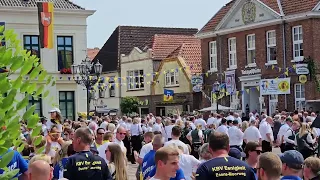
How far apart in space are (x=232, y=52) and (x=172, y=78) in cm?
896

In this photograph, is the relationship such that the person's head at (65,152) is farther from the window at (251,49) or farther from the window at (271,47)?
the window at (251,49)

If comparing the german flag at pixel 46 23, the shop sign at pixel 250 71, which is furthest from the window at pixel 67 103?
the shop sign at pixel 250 71

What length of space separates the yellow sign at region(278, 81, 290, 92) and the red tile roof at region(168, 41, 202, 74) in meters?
11.8

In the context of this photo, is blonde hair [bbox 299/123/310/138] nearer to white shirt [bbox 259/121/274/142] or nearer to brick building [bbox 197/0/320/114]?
white shirt [bbox 259/121/274/142]

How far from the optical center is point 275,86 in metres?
36.6

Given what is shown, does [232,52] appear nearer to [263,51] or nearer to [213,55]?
[213,55]

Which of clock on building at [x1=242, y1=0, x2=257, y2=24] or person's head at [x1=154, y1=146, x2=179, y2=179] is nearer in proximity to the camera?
person's head at [x1=154, y1=146, x2=179, y2=179]

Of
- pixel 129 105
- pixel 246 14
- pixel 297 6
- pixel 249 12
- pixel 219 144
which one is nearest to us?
pixel 219 144

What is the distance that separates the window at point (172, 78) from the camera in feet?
160

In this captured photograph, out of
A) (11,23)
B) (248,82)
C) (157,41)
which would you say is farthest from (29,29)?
(157,41)

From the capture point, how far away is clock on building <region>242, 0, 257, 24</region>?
3950 centimetres

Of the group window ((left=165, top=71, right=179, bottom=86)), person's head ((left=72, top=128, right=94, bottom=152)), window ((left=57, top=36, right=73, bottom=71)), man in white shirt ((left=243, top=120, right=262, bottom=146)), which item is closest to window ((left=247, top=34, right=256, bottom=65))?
window ((left=165, top=71, right=179, bottom=86))

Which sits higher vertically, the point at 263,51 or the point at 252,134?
the point at 263,51

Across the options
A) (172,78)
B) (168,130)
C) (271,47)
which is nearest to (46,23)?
(271,47)
